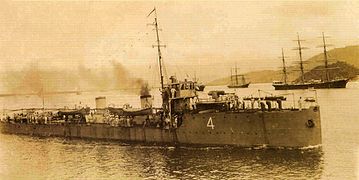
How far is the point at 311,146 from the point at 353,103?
33.8ft

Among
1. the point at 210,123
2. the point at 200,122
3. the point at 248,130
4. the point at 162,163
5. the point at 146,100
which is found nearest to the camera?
the point at 162,163

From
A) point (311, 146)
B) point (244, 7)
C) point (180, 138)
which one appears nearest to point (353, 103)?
point (311, 146)

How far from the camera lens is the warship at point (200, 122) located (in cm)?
1303

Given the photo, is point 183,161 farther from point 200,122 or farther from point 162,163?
point 200,122

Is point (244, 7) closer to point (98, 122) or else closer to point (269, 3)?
point (269, 3)

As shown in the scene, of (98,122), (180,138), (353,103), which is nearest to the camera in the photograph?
(180,138)

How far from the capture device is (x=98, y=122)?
59.4ft

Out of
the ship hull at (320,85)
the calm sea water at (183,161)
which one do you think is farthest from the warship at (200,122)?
the ship hull at (320,85)

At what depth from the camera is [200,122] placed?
1398cm

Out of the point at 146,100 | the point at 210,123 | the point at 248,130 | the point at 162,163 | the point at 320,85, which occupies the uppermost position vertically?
the point at 320,85

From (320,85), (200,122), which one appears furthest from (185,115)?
(320,85)

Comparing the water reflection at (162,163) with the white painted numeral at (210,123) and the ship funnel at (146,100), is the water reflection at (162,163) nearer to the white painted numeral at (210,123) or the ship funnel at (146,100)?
the white painted numeral at (210,123)

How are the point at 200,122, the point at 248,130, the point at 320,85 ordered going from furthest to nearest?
the point at 320,85 < the point at 200,122 < the point at 248,130

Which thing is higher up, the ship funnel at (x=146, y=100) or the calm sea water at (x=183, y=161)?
the ship funnel at (x=146, y=100)
